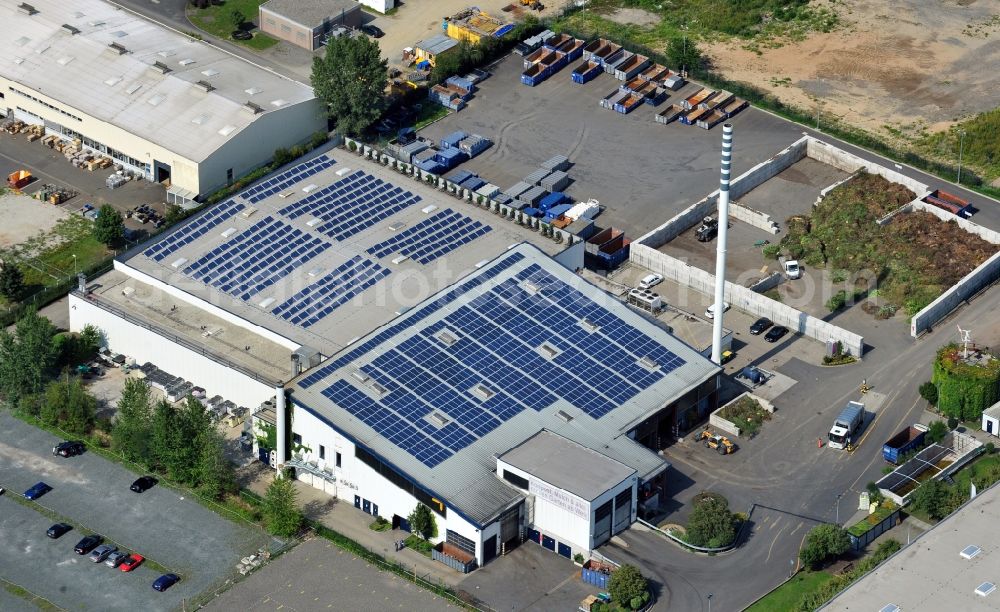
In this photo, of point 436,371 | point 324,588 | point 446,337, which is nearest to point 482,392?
point 436,371

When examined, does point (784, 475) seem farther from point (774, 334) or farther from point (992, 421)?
point (774, 334)

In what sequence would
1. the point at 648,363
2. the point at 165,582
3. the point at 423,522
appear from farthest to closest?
the point at 648,363
the point at 423,522
the point at 165,582

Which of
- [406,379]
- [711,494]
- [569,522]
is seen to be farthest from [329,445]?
[711,494]

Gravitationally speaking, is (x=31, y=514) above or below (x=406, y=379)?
below

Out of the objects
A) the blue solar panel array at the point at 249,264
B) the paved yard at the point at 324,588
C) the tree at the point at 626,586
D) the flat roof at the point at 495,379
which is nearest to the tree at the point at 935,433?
the flat roof at the point at 495,379

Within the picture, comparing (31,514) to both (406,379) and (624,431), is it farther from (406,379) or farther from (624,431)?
(624,431)

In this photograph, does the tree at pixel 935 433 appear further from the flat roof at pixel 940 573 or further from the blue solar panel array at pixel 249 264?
the blue solar panel array at pixel 249 264
